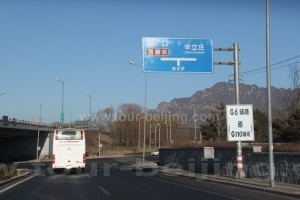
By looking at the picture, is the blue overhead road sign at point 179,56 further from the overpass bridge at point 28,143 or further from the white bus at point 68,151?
the overpass bridge at point 28,143

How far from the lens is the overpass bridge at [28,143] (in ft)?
330

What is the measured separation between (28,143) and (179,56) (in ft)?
280

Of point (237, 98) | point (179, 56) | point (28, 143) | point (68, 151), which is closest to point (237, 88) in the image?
point (237, 98)

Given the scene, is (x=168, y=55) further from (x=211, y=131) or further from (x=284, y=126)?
(x=211, y=131)

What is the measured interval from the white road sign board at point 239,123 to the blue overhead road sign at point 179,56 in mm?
3613

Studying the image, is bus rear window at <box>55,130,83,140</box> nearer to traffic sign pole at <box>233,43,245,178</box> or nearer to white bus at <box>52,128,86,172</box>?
white bus at <box>52,128,86,172</box>

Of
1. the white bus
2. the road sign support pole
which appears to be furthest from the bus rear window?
the road sign support pole

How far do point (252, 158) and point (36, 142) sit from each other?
85.8 metres

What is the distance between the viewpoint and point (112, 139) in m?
152

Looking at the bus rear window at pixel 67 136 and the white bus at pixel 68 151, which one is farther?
the bus rear window at pixel 67 136

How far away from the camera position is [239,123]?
2853cm

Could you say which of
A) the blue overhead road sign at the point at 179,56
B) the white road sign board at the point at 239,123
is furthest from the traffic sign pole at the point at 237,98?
Answer: the blue overhead road sign at the point at 179,56

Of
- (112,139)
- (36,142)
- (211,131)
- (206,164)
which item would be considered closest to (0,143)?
(36,142)

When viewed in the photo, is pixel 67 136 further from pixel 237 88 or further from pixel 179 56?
pixel 237 88
